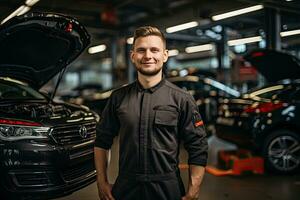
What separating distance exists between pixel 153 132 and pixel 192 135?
0.65ft

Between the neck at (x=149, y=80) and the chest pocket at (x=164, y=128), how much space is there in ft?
0.46

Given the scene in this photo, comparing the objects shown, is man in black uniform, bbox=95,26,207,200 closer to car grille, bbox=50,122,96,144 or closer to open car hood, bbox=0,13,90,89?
car grille, bbox=50,122,96,144

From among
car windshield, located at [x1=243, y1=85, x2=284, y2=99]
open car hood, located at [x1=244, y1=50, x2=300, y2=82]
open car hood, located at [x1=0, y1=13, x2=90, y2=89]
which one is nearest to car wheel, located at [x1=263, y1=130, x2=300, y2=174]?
car windshield, located at [x1=243, y1=85, x2=284, y2=99]

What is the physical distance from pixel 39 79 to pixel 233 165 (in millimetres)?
2733

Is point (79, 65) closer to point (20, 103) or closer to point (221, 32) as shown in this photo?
point (221, 32)

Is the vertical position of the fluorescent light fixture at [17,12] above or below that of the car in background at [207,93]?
above

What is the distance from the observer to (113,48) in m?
12.9

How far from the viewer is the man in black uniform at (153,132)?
5.34 feet

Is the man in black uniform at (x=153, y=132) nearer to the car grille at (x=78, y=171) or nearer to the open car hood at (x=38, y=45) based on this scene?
the car grille at (x=78, y=171)

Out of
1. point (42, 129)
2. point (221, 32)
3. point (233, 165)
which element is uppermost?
point (221, 32)

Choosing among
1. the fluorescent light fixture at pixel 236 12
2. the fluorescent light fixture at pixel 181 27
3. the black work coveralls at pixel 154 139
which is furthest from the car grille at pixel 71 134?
the fluorescent light fixture at pixel 181 27

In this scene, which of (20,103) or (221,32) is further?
(221,32)

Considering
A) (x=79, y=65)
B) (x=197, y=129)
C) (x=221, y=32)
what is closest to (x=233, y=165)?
(x=197, y=129)

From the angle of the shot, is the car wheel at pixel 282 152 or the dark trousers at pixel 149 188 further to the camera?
the car wheel at pixel 282 152
